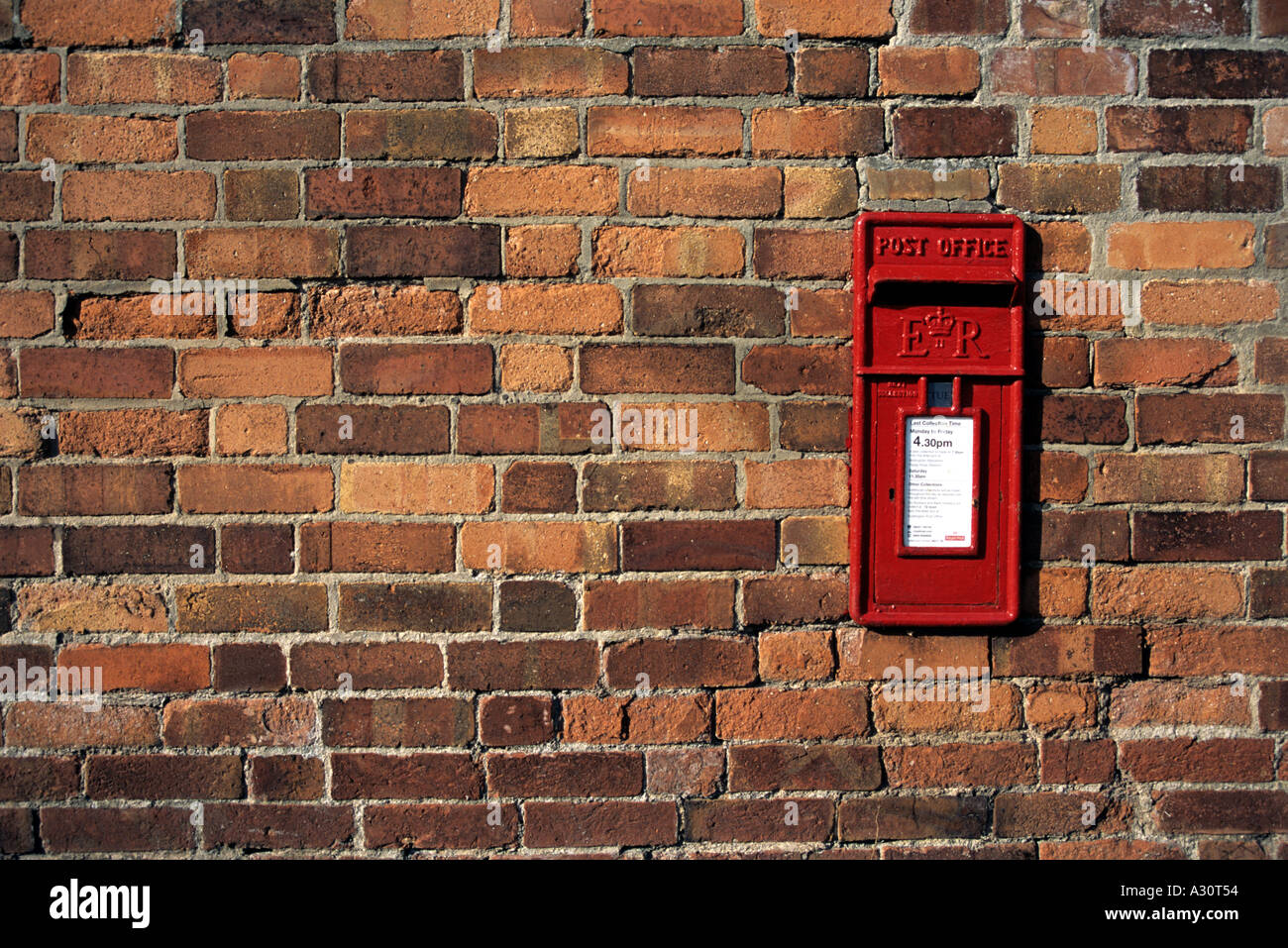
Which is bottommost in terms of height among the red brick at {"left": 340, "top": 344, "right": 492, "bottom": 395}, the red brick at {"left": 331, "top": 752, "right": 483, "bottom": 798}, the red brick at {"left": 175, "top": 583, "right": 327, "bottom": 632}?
the red brick at {"left": 331, "top": 752, "right": 483, "bottom": 798}

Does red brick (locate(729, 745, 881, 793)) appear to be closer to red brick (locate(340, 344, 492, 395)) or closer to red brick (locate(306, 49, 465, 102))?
red brick (locate(340, 344, 492, 395))

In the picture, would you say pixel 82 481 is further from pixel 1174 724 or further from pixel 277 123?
pixel 1174 724

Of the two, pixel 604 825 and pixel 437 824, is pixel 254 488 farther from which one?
pixel 604 825

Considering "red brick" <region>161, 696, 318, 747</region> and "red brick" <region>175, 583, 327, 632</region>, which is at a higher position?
"red brick" <region>175, 583, 327, 632</region>

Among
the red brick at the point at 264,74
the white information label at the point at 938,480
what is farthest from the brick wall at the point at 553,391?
the white information label at the point at 938,480

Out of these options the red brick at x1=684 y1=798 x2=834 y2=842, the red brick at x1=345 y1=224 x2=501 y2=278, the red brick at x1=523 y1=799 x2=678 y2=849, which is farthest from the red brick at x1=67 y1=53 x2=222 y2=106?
the red brick at x1=684 y1=798 x2=834 y2=842

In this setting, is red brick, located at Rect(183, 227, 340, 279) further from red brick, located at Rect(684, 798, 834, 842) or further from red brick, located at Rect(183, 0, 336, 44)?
red brick, located at Rect(684, 798, 834, 842)

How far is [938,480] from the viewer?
1.41 m

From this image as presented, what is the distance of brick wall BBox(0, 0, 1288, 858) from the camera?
143 cm

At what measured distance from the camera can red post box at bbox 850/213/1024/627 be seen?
1.40 meters

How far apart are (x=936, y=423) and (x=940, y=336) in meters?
0.15

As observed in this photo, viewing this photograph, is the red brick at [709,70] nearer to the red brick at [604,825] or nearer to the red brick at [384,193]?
the red brick at [384,193]

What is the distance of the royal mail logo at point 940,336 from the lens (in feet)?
4.58

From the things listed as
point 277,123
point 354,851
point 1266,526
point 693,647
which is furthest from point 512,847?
point 1266,526
